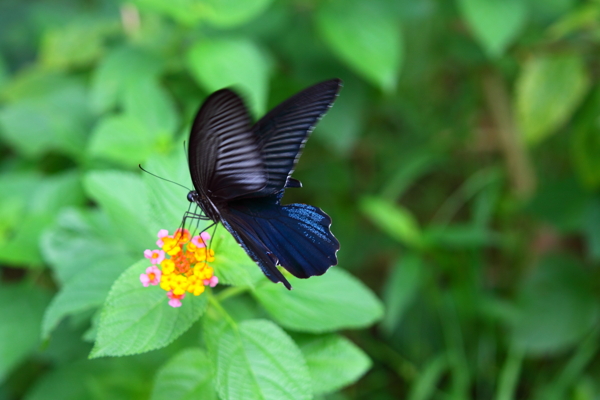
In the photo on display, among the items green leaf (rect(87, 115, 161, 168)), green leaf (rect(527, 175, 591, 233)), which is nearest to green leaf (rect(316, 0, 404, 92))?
green leaf (rect(87, 115, 161, 168))

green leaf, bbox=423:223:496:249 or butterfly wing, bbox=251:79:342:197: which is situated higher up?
butterfly wing, bbox=251:79:342:197

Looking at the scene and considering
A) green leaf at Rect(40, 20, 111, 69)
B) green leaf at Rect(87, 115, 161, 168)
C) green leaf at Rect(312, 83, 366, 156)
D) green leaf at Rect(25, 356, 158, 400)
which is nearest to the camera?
green leaf at Rect(25, 356, 158, 400)

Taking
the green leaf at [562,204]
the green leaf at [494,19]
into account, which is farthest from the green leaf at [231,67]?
the green leaf at [562,204]

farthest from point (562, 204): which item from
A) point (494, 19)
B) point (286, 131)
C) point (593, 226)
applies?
point (286, 131)

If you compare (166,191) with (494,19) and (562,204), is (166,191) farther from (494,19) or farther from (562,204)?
(562,204)

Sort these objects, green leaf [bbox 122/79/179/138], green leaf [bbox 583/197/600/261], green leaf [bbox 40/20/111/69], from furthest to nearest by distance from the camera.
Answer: green leaf [bbox 40/20/111/69]
green leaf [bbox 583/197/600/261]
green leaf [bbox 122/79/179/138]

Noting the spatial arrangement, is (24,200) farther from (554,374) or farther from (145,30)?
(554,374)

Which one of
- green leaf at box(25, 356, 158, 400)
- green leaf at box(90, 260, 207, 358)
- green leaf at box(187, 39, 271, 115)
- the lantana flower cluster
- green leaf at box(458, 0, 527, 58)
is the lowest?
green leaf at box(25, 356, 158, 400)

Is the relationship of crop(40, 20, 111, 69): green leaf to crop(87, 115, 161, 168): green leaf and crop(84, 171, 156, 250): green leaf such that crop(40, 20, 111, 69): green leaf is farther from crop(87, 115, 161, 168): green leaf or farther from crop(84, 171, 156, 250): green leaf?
crop(84, 171, 156, 250): green leaf
